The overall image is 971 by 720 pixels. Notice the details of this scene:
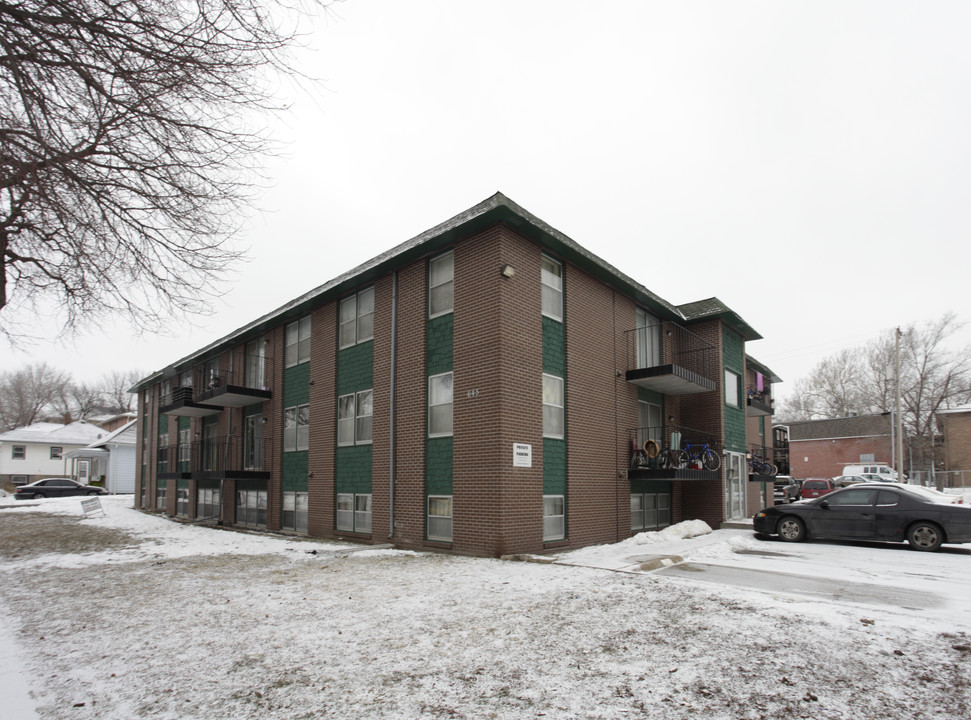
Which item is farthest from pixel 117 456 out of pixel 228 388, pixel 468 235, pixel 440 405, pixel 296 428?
pixel 468 235

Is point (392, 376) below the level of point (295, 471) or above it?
above

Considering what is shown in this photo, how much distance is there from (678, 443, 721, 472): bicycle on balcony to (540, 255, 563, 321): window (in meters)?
5.95

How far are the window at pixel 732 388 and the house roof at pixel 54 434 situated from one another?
2216 inches

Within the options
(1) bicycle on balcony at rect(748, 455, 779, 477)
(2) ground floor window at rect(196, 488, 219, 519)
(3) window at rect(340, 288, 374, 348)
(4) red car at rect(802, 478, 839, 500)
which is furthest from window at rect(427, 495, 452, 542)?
(4) red car at rect(802, 478, 839, 500)

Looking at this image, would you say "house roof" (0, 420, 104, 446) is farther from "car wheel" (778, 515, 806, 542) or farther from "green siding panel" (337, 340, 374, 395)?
"car wheel" (778, 515, 806, 542)

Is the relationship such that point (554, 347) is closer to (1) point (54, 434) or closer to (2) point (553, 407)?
(2) point (553, 407)

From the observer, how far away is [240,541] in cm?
1664

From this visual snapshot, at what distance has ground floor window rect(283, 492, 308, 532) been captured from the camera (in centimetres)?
1872

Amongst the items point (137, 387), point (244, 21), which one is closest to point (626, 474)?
point (244, 21)

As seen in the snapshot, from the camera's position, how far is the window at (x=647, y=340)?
1839cm

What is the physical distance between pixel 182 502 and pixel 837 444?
5058cm

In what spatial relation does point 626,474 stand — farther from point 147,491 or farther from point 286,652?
point 147,491

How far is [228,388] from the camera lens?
776 inches

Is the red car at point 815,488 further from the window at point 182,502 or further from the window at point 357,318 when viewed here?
the window at point 182,502
